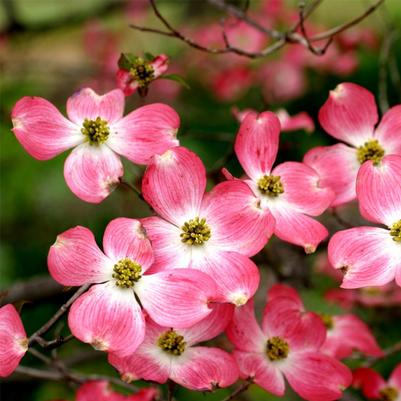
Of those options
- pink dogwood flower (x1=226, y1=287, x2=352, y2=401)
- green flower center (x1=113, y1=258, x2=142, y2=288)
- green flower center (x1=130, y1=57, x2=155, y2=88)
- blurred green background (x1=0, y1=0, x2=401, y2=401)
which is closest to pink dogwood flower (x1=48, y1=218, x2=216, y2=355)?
green flower center (x1=113, y1=258, x2=142, y2=288)

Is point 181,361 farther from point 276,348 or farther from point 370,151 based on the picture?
point 370,151

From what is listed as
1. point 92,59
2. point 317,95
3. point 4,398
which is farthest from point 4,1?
point 4,398

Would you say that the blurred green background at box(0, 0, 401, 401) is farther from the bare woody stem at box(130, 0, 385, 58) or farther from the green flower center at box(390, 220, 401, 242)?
the green flower center at box(390, 220, 401, 242)

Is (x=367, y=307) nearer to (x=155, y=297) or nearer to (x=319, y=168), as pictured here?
(x=319, y=168)

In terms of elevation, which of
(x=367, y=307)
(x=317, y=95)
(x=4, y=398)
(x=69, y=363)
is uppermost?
(x=317, y=95)

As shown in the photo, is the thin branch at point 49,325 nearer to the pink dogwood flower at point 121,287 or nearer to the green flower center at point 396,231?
the pink dogwood flower at point 121,287

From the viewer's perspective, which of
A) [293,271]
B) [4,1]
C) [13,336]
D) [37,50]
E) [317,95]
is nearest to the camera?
[13,336]

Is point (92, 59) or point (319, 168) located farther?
point (92, 59)
